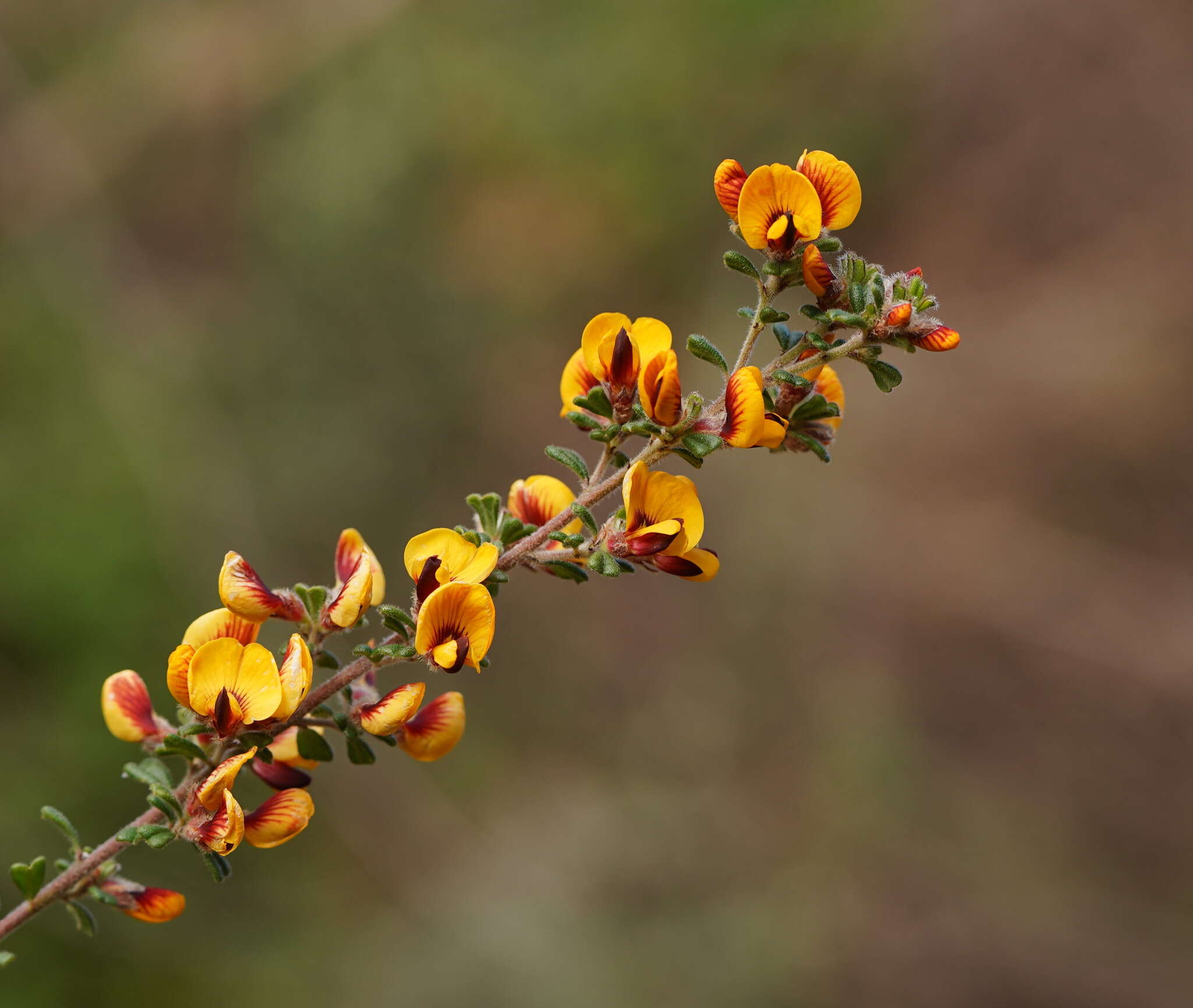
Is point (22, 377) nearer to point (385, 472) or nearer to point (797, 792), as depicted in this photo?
point (385, 472)

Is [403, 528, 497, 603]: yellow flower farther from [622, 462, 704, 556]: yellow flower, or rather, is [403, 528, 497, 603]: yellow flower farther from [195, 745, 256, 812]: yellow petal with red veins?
[195, 745, 256, 812]: yellow petal with red veins

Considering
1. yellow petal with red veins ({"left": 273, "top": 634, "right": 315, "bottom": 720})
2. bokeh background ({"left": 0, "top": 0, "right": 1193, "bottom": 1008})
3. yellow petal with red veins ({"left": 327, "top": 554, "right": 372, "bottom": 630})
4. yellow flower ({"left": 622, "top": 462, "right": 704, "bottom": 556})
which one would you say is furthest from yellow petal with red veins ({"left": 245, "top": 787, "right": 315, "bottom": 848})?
bokeh background ({"left": 0, "top": 0, "right": 1193, "bottom": 1008})

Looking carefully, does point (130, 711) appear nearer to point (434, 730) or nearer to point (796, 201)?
point (434, 730)

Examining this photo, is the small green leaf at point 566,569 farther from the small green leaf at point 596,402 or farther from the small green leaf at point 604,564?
the small green leaf at point 596,402

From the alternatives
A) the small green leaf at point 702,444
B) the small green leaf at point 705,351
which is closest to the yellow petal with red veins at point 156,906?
the small green leaf at point 702,444

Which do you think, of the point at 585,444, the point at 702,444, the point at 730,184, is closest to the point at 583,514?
the point at 702,444

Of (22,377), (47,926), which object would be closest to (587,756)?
(47,926)

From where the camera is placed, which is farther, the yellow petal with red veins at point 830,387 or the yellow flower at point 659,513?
the yellow petal with red veins at point 830,387
